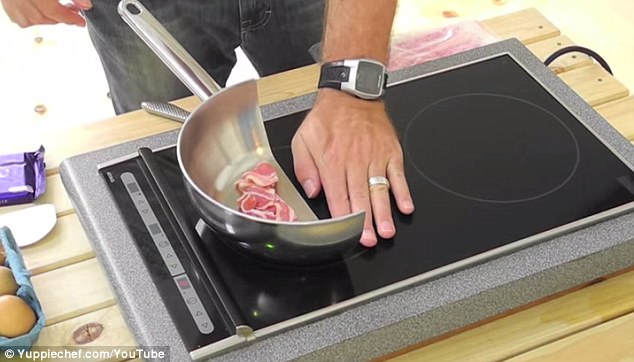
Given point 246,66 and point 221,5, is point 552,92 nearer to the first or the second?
point 221,5

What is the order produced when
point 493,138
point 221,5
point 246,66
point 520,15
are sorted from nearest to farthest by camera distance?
1. point 493,138
2. point 221,5
3. point 520,15
4. point 246,66

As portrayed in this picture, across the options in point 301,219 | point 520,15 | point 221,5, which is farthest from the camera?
point 520,15

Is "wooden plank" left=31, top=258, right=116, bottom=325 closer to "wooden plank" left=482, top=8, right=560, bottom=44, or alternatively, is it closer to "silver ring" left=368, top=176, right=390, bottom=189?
"silver ring" left=368, top=176, right=390, bottom=189

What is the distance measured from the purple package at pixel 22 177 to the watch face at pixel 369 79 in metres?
0.41

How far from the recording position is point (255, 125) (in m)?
1.01

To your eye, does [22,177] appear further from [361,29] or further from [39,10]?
[361,29]

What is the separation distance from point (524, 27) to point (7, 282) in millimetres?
872

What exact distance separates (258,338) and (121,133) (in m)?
0.44

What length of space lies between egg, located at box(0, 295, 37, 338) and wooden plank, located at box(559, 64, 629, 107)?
0.79 m

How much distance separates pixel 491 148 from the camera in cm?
102

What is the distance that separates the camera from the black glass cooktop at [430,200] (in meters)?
0.84

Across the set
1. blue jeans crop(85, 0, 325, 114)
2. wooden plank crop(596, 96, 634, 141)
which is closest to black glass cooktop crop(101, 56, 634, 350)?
wooden plank crop(596, 96, 634, 141)

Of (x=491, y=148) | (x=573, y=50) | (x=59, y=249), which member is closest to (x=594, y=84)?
(x=573, y=50)

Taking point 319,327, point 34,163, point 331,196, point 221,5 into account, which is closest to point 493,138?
point 331,196
